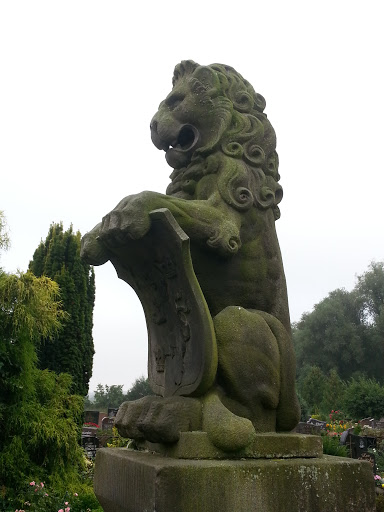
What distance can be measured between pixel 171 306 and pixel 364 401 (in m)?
21.3

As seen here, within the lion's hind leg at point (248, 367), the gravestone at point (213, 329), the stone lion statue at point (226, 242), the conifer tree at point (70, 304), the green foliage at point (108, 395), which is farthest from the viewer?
the green foliage at point (108, 395)

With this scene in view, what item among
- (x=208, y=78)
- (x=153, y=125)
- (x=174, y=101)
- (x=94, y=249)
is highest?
(x=208, y=78)

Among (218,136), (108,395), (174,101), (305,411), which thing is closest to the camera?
(218,136)

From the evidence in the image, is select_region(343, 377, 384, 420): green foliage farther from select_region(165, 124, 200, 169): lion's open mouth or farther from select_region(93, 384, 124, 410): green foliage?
select_region(93, 384, 124, 410): green foliage

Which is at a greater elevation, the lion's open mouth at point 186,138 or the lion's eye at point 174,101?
the lion's eye at point 174,101

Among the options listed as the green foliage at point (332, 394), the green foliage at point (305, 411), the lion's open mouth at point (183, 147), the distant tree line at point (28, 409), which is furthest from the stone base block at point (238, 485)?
the green foliage at point (332, 394)

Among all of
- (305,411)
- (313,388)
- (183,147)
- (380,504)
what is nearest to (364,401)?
(305,411)

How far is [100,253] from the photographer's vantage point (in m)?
3.08

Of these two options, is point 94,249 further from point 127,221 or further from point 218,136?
point 218,136

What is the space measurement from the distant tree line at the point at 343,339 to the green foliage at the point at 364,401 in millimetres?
6492

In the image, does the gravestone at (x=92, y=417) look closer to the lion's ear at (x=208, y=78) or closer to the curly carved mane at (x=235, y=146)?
the curly carved mane at (x=235, y=146)

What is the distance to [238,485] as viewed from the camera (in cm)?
250

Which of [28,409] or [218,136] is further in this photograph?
[28,409]

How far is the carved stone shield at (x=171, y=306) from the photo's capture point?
2848 millimetres
